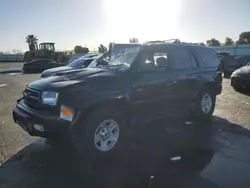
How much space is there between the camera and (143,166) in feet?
14.3

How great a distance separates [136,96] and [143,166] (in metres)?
1.29

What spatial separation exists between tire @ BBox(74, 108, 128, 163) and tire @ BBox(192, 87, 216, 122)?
9.28ft

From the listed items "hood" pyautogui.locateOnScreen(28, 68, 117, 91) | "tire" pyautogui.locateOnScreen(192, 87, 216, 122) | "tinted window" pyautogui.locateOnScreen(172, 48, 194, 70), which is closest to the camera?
"hood" pyautogui.locateOnScreen(28, 68, 117, 91)

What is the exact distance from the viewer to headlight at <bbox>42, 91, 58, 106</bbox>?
426cm

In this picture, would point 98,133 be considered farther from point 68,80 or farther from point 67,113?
point 68,80

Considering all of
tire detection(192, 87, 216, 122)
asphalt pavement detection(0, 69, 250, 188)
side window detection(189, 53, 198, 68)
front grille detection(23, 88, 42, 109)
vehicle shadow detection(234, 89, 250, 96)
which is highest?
side window detection(189, 53, 198, 68)

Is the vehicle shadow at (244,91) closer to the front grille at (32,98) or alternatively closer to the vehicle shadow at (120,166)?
the vehicle shadow at (120,166)

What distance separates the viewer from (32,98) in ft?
15.4

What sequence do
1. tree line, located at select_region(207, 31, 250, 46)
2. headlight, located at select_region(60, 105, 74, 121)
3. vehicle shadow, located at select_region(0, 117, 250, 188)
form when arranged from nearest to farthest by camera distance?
1. vehicle shadow, located at select_region(0, 117, 250, 188)
2. headlight, located at select_region(60, 105, 74, 121)
3. tree line, located at select_region(207, 31, 250, 46)

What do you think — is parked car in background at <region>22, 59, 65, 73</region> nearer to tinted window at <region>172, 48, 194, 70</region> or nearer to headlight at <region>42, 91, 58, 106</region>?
tinted window at <region>172, 48, 194, 70</region>

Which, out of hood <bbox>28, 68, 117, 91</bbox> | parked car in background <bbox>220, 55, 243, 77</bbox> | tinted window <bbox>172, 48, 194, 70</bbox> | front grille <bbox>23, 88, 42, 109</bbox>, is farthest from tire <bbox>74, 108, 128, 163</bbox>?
parked car in background <bbox>220, 55, 243, 77</bbox>

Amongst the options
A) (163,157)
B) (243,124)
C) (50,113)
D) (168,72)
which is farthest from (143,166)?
(243,124)

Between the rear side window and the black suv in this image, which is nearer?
the black suv

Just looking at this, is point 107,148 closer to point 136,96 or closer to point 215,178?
point 136,96
